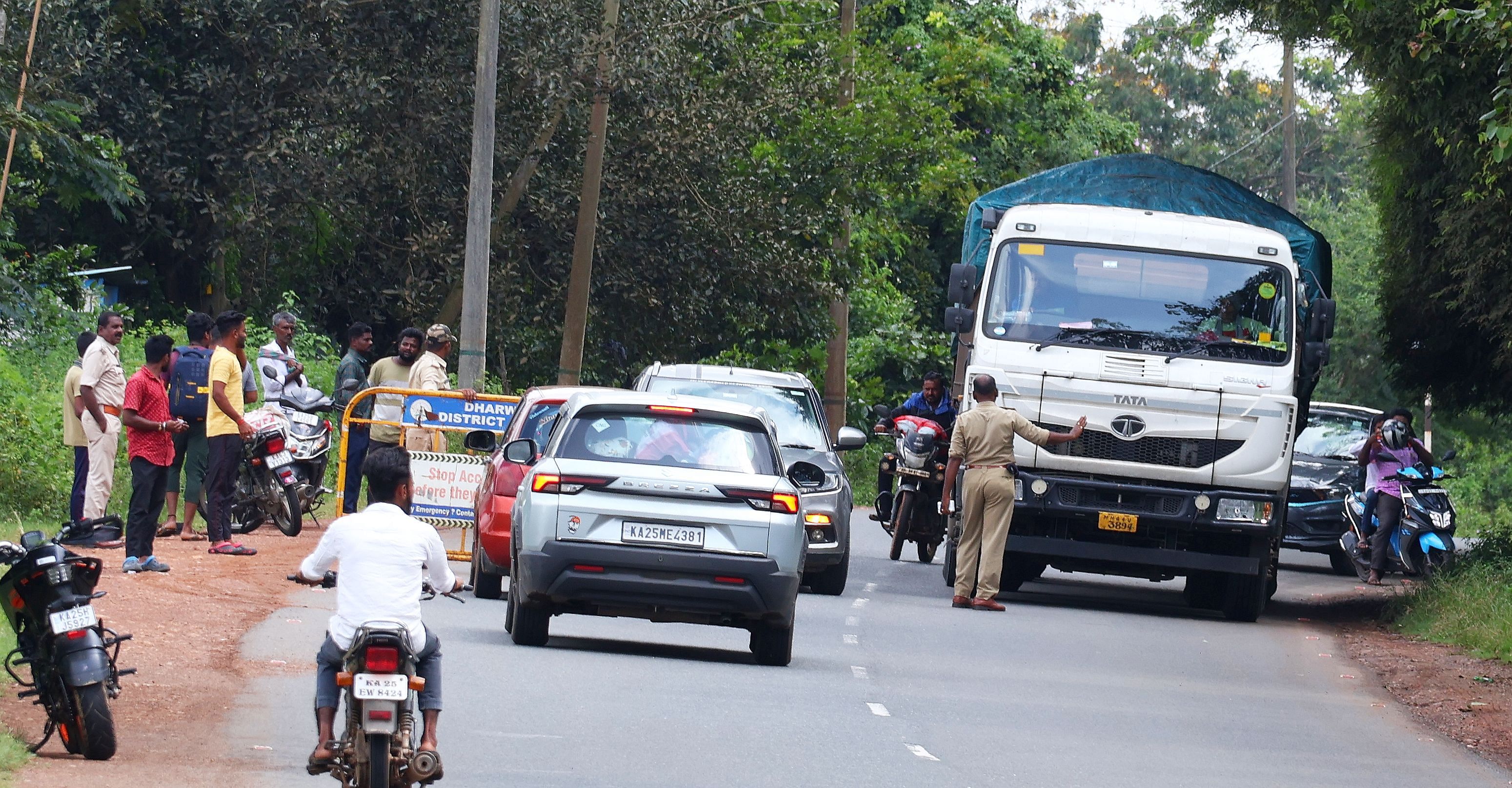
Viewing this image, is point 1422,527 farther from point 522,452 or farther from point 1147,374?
point 522,452

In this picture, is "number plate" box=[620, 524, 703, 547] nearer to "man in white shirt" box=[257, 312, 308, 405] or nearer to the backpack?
the backpack

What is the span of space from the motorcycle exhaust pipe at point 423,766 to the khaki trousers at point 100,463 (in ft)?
32.5

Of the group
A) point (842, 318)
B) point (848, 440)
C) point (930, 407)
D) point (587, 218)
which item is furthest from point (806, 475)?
point (842, 318)

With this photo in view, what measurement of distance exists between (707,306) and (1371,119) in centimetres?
1335

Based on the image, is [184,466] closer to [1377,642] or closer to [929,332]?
[1377,642]

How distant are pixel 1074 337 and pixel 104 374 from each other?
7742mm

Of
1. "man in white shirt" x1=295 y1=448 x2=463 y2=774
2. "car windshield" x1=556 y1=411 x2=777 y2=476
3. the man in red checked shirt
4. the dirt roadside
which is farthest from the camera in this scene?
the man in red checked shirt

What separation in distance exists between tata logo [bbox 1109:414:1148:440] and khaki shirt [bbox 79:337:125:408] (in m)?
7.80

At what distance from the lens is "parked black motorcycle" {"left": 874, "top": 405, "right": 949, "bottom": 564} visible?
20312mm

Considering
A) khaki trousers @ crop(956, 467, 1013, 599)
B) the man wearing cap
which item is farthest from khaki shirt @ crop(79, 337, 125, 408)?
khaki trousers @ crop(956, 467, 1013, 599)

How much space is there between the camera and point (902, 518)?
21156 mm

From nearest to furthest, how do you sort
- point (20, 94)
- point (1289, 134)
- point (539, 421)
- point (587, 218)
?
point (20, 94)
point (539, 421)
point (587, 218)
point (1289, 134)

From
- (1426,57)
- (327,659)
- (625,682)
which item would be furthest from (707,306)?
(327,659)

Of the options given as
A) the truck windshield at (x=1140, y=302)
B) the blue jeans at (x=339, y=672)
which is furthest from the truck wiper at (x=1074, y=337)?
the blue jeans at (x=339, y=672)
